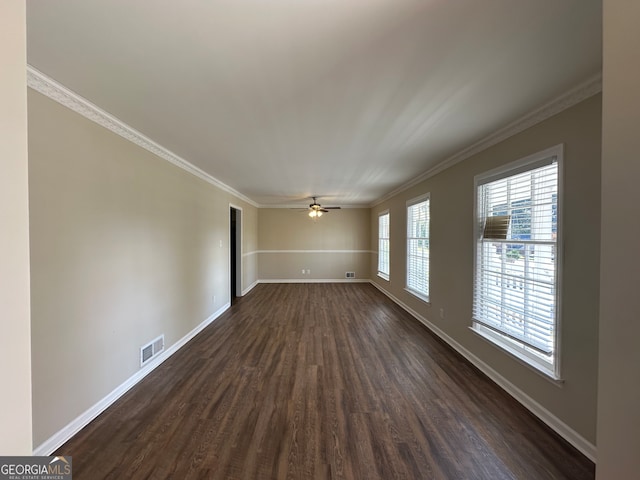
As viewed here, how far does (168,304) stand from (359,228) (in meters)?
6.12

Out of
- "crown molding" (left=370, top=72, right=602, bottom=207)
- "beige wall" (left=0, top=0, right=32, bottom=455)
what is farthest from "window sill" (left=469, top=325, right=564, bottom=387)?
"beige wall" (left=0, top=0, right=32, bottom=455)

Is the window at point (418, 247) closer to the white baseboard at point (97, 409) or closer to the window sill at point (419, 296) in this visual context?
the window sill at point (419, 296)

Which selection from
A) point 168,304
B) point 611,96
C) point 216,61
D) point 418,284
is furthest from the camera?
point 418,284

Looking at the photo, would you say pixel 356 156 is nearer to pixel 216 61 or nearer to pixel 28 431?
pixel 216 61

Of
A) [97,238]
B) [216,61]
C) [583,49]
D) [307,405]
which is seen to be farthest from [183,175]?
[583,49]

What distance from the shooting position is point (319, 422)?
6.48 feet

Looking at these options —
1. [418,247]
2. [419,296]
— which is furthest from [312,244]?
[419,296]

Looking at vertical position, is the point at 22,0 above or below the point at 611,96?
above

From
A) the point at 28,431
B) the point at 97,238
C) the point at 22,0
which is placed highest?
the point at 22,0

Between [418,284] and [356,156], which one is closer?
[356,156]

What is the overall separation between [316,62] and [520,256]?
2.38 m

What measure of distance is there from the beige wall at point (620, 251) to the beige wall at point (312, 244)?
24.2 feet

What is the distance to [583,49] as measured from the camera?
1.36 meters

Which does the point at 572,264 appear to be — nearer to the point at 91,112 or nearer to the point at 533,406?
the point at 533,406
